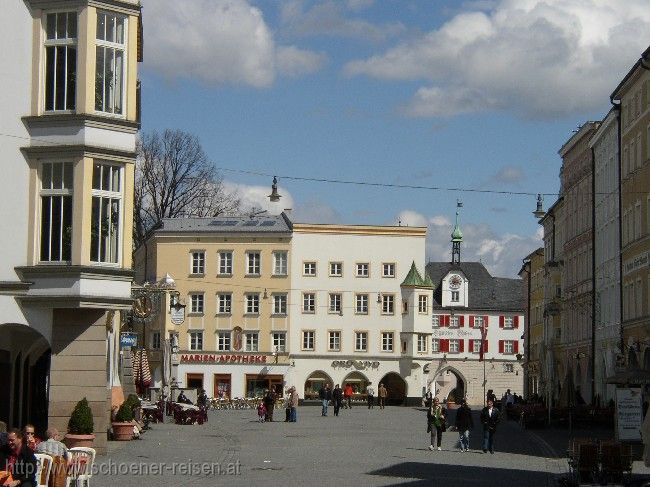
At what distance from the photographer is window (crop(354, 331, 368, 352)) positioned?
98312 mm

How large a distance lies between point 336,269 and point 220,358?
35.0 feet

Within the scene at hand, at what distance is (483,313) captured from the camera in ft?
458

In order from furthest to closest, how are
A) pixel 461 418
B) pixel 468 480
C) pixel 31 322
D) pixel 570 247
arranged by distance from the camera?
pixel 570 247
pixel 461 418
pixel 31 322
pixel 468 480

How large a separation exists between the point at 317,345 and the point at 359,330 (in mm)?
3241

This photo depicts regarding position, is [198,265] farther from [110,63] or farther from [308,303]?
[110,63]

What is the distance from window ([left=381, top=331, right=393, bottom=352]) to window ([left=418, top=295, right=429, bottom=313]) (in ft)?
9.01

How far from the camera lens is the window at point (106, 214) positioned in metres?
29.8

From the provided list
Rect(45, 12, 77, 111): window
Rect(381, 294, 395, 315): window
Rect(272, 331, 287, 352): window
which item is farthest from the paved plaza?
Rect(381, 294, 395, 315): window

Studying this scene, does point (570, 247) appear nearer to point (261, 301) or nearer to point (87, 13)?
point (261, 301)

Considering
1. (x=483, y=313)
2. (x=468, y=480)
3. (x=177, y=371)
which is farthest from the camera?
(x=483, y=313)

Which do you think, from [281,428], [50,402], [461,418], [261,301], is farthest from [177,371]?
[50,402]

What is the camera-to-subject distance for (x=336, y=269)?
324ft

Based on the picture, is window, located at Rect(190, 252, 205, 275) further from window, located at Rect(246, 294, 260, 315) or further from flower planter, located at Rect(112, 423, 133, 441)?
flower planter, located at Rect(112, 423, 133, 441)

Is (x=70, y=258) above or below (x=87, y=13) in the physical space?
below
